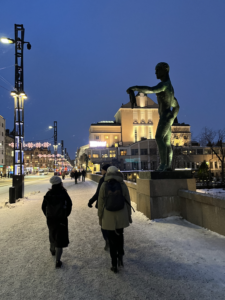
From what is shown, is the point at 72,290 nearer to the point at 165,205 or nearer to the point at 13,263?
the point at 13,263

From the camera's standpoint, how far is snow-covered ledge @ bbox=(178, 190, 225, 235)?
14.9 feet

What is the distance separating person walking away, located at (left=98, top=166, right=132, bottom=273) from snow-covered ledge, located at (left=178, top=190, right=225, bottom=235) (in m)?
2.28

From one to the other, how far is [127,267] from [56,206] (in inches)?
61.7

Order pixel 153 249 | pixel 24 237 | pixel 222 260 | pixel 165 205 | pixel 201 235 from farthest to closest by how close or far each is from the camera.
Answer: pixel 165 205 → pixel 24 237 → pixel 201 235 → pixel 153 249 → pixel 222 260

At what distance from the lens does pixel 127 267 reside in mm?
3488

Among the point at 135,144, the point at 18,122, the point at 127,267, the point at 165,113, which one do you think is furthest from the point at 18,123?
the point at 135,144

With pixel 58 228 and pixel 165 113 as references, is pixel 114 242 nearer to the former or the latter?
pixel 58 228

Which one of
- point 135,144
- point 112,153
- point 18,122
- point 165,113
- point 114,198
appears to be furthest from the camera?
point 112,153

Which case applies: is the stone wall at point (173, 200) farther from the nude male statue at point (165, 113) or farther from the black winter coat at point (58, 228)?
the black winter coat at point (58, 228)

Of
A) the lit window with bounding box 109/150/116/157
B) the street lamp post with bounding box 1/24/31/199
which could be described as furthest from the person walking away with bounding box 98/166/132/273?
the lit window with bounding box 109/150/116/157

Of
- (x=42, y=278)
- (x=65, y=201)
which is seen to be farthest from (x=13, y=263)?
(x=65, y=201)

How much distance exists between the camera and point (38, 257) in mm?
4047

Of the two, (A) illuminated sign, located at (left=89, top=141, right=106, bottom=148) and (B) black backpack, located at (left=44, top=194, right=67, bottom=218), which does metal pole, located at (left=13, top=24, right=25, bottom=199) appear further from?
(A) illuminated sign, located at (left=89, top=141, right=106, bottom=148)

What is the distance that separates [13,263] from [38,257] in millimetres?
438
